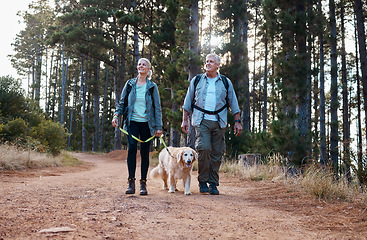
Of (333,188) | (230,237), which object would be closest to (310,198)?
(333,188)

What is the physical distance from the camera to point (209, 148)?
16.9 feet

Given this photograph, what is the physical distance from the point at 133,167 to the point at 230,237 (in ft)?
8.48

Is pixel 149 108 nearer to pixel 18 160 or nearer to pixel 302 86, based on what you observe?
pixel 18 160

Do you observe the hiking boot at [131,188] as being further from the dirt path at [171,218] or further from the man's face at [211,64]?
the man's face at [211,64]

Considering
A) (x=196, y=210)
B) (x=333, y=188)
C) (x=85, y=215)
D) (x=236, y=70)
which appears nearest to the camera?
(x=85, y=215)

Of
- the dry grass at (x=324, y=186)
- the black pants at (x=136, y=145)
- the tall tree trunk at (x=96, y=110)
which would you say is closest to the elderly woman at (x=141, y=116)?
the black pants at (x=136, y=145)

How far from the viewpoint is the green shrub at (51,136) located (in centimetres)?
1298

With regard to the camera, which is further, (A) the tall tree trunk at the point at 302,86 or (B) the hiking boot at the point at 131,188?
(A) the tall tree trunk at the point at 302,86

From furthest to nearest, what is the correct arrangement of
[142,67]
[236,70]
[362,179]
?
[236,70], [362,179], [142,67]

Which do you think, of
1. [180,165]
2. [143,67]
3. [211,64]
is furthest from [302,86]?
[143,67]

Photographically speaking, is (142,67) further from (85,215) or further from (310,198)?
(310,198)

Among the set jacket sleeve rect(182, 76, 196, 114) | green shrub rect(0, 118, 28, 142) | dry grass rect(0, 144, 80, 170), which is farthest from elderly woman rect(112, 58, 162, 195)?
green shrub rect(0, 118, 28, 142)

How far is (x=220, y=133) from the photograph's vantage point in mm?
5297

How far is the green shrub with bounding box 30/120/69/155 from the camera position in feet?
42.6
